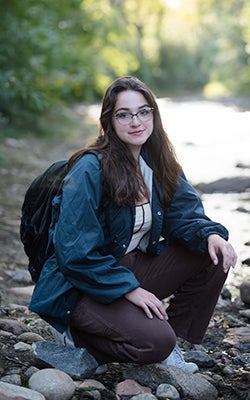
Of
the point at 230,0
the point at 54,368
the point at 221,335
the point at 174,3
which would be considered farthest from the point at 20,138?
the point at 230,0

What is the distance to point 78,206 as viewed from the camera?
2.92m

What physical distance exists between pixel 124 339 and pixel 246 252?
2.84 metres

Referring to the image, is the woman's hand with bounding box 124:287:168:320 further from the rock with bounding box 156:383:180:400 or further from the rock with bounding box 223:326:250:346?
the rock with bounding box 223:326:250:346

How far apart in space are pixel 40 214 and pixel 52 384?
0.76m

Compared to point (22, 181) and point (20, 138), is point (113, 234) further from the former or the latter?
point (20, 138)

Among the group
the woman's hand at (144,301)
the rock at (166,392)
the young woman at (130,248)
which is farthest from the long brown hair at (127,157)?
the rock at (166,392)

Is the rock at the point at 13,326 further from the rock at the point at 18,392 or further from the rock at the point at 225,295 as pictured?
the rock at the point at 225,295

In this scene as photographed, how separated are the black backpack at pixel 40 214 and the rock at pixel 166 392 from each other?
2.41 ft

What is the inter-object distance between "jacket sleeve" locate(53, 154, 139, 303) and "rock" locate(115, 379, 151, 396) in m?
0.36

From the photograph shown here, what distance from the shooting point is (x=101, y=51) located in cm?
1797

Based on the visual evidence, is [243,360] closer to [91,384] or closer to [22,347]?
[91,384]

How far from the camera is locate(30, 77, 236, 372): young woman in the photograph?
2918 mm

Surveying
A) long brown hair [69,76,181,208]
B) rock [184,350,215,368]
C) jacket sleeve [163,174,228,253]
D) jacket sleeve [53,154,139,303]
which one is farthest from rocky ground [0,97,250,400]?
long brown hair [69,76,181,208]

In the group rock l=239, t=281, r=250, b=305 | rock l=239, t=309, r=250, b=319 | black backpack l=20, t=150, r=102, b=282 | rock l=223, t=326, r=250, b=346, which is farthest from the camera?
rock l=239, t=281, r=250, b=305
